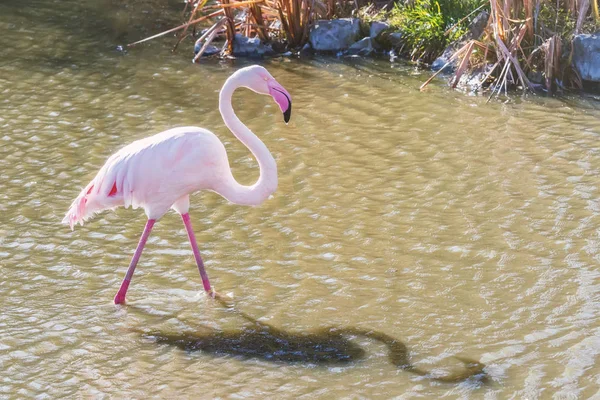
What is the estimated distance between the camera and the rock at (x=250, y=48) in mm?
10125

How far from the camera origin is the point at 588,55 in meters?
8.44

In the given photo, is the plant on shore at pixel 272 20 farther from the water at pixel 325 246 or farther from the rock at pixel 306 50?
the water at pixel 325 246

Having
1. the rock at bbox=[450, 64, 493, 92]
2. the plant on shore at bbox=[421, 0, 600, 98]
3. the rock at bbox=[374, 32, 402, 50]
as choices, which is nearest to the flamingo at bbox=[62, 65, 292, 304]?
the plant on shore at bbox=[421, 0, 600, 98]

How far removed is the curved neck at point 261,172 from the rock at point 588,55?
464 centimetres

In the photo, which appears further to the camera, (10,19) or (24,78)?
(10,19)

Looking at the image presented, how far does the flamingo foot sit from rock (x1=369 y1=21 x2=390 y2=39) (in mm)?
5918

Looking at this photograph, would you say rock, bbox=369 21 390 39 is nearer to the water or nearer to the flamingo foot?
the water

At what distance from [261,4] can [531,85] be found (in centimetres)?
341

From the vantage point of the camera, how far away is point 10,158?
7191 mm

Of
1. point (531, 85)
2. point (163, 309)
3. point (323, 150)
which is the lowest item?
point (163, 309)

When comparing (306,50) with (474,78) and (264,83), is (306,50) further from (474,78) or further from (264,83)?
(264,83)

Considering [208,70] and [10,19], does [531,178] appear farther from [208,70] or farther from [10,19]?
[10,19]

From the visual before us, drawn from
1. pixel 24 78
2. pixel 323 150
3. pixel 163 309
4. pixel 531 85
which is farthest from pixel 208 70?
pixel 163 309

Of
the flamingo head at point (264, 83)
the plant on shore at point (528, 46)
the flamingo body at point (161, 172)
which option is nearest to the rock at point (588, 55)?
the plant on shore at point (528, 46)
